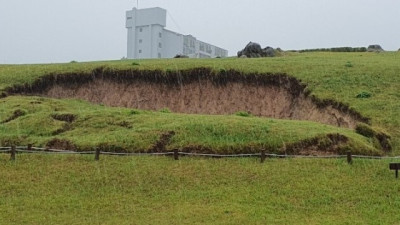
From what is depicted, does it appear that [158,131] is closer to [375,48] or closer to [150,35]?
[375,48]

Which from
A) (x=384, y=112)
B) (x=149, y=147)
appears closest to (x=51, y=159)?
(x=149, y=147)

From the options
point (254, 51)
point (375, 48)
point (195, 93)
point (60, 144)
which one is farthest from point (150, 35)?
point (60, 144)

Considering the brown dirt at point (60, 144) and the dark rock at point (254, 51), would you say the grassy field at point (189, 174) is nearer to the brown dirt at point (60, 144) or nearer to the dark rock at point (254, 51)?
the brown dirt at point (60, 144)

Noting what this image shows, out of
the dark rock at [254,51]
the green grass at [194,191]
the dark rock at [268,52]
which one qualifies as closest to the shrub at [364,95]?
the green grass at [194,191]

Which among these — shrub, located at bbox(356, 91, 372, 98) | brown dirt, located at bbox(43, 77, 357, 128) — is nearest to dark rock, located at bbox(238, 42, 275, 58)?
brown dirt, located at bbox(43, 77, 357, 128)

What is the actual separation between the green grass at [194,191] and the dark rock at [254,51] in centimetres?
2744

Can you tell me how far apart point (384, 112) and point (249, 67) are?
1049 cm

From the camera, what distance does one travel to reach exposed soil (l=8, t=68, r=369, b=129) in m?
30.1

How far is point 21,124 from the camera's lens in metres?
24.3

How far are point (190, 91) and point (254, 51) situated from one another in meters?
16.0

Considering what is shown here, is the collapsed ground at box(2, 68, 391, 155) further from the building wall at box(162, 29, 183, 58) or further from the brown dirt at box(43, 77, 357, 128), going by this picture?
the building wall at box(162, 29, 183, 58)

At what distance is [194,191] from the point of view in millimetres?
15977

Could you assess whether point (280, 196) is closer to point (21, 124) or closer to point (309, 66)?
point (21, 124)

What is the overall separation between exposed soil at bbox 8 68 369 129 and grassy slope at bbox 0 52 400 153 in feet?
2.39
